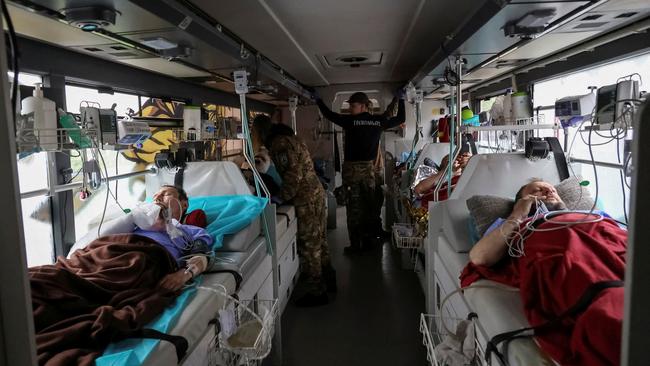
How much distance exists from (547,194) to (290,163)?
6.50ft

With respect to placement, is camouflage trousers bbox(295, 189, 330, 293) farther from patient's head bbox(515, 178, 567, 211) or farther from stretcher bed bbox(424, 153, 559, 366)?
patient's head bbox(515, 178, 567, 211)

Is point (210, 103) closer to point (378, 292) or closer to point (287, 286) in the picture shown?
point (287, 286)

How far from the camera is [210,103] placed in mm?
A: 4734

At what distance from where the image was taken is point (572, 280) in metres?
1.48

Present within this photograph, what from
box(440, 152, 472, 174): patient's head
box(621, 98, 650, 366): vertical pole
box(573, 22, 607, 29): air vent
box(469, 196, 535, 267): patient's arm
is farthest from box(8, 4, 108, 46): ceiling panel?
box(440, 152, 472, 174): patient's head

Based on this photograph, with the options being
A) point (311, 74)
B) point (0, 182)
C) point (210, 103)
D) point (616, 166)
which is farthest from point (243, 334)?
point (311, 74)

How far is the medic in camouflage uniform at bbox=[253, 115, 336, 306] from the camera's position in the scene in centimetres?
354

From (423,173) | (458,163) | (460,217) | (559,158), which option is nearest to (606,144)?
(559,158)

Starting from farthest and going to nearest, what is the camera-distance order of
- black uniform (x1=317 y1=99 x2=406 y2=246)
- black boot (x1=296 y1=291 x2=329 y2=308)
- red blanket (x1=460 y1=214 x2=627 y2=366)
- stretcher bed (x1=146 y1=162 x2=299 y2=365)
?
black uniform (x1=317 y1=99 x2=406 y2=246) → black boot (x1=296 y1=291 x2=329 y2=308) → stretcher bed (x1=146 y1=162 x2=299 y2=365) → red blanket (x1=460 y1=214 x2=627 y2=366)

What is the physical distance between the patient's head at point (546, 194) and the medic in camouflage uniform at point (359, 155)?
2.64 meters

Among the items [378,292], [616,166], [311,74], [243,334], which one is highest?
[311,74]

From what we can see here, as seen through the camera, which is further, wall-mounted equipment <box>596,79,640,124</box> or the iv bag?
the iv bag

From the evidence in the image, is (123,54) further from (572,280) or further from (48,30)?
(572,280)

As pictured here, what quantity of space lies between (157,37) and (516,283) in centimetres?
211
